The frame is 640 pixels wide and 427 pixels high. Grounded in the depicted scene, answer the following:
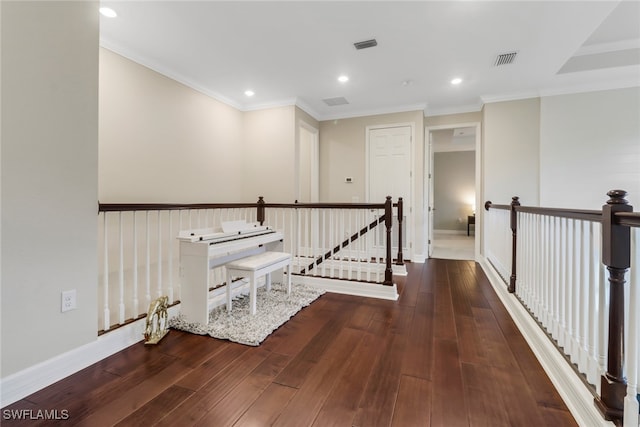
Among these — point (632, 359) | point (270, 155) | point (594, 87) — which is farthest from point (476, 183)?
point (632, 359)

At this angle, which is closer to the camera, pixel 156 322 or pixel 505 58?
pixel 156 322

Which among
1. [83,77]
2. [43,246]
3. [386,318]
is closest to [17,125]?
[83,77]

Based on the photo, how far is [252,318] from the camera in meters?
2.46

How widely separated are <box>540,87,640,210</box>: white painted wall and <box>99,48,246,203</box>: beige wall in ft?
16.6

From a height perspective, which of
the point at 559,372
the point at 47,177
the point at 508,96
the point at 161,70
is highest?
the point at 508,96

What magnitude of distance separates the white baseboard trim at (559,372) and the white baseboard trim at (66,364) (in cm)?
276

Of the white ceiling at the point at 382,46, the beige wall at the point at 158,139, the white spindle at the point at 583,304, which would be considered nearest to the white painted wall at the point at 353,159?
the white ceiling at the point at 382,46

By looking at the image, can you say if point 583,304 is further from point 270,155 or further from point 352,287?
point 270,155

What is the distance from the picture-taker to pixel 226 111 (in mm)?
4535

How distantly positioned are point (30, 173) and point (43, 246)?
421 mm

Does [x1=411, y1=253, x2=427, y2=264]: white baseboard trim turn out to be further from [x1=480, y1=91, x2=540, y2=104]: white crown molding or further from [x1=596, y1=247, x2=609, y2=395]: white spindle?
[x1=596, y1=247, x2=609, y2=395]: white spindle

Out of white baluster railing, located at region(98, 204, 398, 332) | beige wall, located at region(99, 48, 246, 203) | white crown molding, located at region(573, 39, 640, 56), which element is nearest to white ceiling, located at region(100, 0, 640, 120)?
white crown molding, located at region(573, 39, 640, 56)

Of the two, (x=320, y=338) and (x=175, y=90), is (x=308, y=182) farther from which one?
(x=320, y=338)

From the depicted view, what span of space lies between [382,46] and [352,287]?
2.74 metres
